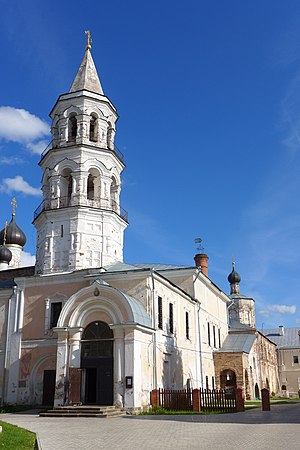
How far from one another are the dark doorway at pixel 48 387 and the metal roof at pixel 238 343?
577 inches

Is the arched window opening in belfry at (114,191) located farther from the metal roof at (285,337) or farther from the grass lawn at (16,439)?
the metal roof at (285,337)

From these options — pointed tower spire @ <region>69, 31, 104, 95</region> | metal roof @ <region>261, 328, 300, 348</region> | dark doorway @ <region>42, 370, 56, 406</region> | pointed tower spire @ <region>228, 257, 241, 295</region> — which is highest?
pointed tower spire @ <region>69, 31, 104, 95</region>

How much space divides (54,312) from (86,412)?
273 inches

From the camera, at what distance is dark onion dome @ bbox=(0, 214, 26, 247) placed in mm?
46094

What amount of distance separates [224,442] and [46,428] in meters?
6.50

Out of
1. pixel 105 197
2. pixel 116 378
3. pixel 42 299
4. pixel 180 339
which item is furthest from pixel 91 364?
pixel 105 197

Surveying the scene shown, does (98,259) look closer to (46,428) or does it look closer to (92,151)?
(92,151)

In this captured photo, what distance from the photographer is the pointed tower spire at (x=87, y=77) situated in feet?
99.7

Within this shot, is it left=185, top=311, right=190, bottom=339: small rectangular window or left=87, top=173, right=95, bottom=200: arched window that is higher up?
left=87, top=173, right=95, bottom=200: arched window

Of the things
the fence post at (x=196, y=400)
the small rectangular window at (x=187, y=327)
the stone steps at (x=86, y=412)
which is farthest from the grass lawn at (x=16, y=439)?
the small rectangular window at (x=187, y=327)

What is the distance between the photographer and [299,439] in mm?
11898

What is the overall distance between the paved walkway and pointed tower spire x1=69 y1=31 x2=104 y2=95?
1954 cm

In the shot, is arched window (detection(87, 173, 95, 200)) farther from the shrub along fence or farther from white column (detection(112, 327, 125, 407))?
the shrub along fence

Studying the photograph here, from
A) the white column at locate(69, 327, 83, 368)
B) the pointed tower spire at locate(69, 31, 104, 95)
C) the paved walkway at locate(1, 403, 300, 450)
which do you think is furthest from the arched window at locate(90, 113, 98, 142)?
the paved walkway at locate(1, 403, 300, 450)
